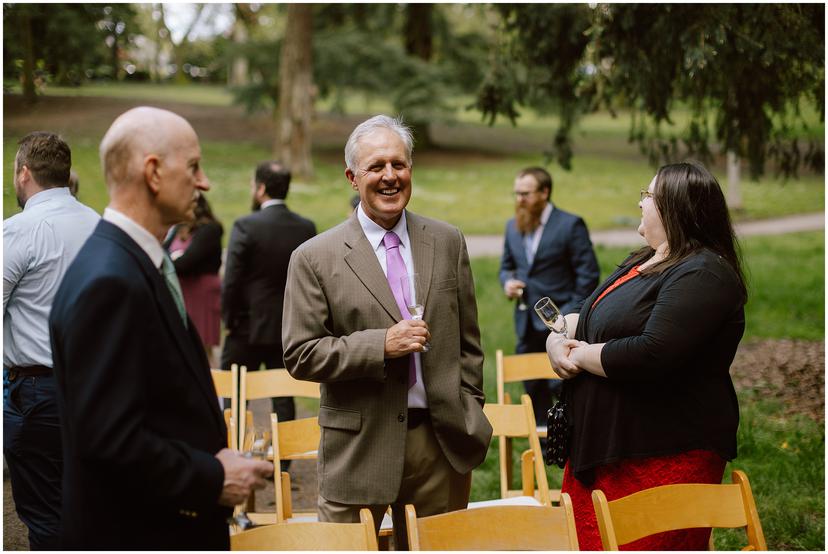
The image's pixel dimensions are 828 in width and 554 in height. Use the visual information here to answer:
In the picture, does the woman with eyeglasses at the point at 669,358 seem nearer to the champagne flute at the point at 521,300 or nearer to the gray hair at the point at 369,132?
the gray hair at the point at 369,132

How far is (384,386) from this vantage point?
3.32 m

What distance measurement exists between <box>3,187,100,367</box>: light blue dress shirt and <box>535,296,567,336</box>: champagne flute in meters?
2.00

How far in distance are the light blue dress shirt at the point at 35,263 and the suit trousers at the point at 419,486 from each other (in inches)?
58.4

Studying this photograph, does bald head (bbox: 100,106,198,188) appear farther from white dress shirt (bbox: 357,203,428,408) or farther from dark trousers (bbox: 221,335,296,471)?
dark trousers (bbox: 221,335,296,471)

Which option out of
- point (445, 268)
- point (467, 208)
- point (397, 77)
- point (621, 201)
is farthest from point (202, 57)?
point (445, 268)

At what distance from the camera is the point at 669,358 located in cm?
332

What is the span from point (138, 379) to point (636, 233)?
1607 cm

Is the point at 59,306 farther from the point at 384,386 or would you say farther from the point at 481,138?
the point at 481,138

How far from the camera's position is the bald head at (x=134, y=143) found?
7.33 ft

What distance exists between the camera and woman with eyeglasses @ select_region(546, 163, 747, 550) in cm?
334

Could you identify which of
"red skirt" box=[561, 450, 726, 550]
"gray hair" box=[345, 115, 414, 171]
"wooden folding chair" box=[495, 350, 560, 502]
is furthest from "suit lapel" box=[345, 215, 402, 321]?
"wooden folding chair" box=[495, 350, 560, 502]

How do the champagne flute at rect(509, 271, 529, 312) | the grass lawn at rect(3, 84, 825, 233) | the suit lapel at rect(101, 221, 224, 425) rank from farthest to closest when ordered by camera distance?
the grass lawn at rect(3, 84, 825, 233) → the champagne flute at rect(509, 271, 529, 312) → the suit lapel at rect(101, 221, 224, 425)

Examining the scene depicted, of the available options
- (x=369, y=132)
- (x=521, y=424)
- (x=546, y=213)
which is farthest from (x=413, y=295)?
(x=546, y=213)

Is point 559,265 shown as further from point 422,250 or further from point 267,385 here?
point 422,250
